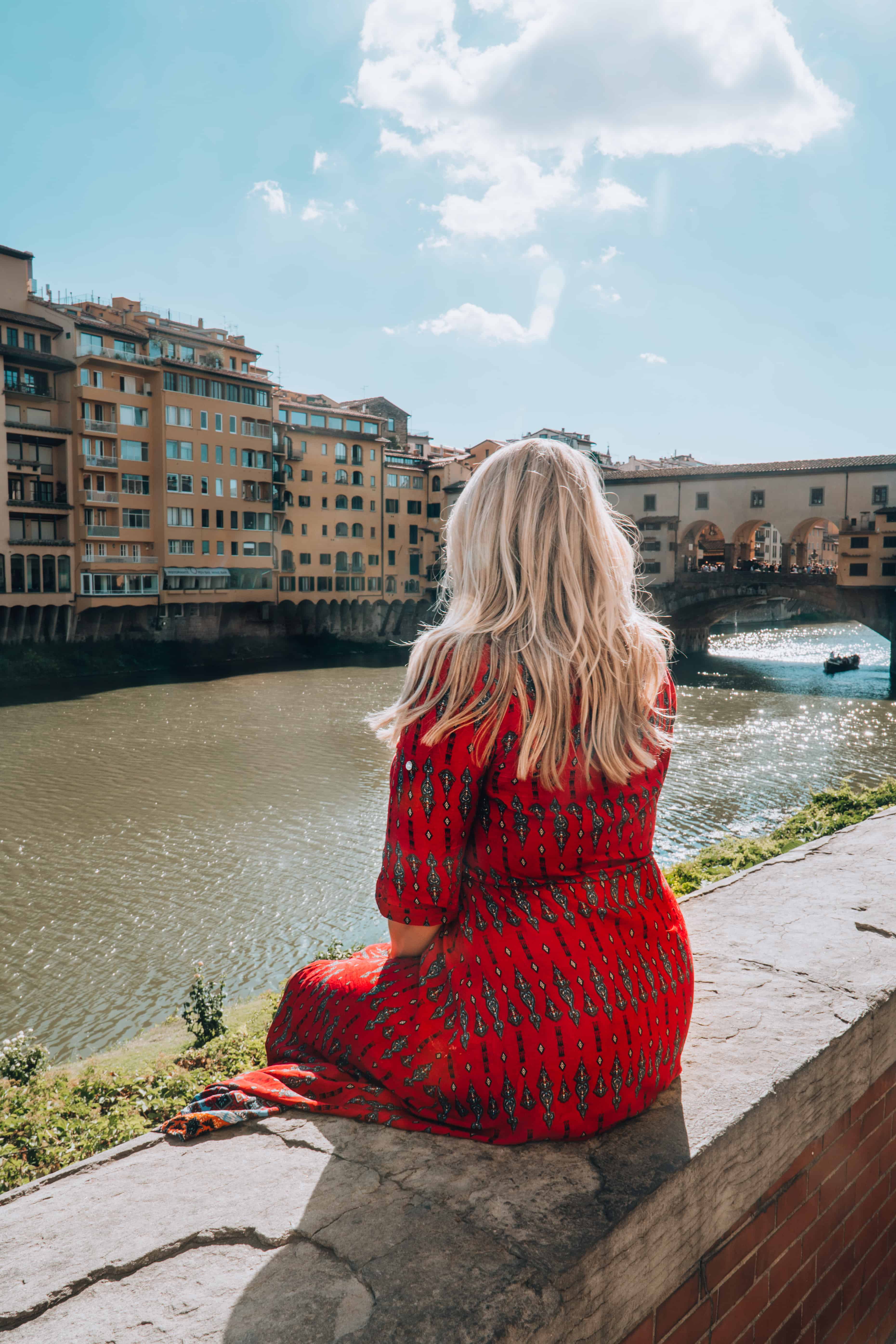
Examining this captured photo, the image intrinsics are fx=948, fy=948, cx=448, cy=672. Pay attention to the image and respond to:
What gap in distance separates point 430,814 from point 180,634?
37840mm

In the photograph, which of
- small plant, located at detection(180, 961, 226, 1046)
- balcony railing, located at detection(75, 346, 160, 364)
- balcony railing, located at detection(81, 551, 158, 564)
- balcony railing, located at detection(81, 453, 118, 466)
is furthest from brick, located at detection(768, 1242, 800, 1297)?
balcony railing, located at detection(75, 346, 160, 364)

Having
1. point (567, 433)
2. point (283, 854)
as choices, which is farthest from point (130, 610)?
point (567, 433)

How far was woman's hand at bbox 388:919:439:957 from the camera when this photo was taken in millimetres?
1787

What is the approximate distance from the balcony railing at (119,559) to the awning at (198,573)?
69cm

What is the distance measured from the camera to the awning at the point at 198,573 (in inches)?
1476

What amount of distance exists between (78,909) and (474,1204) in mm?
12332

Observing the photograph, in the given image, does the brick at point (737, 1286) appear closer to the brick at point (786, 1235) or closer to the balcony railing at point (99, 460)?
the brick at point (786, 1235)

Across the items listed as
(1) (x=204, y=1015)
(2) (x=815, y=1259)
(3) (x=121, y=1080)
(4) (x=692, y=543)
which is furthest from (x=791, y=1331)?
Answer: (4) (x=692, y=543)

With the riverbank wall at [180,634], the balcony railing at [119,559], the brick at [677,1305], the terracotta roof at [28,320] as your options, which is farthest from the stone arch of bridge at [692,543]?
the brick at [677,1305]

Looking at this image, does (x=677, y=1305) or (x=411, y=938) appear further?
(x=411, y=938)

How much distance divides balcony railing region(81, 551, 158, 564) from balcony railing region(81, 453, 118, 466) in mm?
3258

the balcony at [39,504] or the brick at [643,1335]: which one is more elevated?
the balcony at [39,504]

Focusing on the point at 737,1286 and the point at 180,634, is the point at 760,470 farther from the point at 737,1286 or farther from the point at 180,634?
the point at 737,1286

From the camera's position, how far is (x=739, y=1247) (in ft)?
5.87
